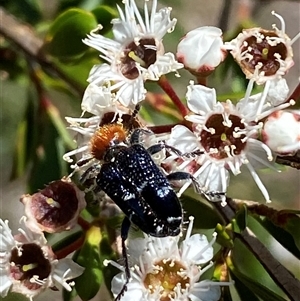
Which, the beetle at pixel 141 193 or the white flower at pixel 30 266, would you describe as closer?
the beetle at pixel 141 193

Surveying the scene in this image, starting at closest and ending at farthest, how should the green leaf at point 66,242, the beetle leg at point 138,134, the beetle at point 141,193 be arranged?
the beetle at point 141,193, the beetle leg at point 138,134, the green leaf at point 66,242

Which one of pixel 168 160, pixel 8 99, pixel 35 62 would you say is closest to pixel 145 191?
pixel 168 160

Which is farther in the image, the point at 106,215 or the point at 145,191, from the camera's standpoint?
the point at 106,215

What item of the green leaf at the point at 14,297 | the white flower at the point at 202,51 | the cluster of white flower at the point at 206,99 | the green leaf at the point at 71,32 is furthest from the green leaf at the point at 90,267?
the green leaf at the point at 14,297

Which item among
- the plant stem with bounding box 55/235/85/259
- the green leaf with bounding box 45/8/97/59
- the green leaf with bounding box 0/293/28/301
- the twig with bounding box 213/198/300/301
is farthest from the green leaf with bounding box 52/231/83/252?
the green leaf with bounding box 0/293/28/301

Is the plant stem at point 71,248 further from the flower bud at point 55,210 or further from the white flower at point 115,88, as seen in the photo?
the white flower at point 115,88

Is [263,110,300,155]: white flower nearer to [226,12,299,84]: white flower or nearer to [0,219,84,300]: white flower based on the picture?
[226,12,299,84]: white flower

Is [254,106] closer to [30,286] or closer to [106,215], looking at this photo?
[106,215]

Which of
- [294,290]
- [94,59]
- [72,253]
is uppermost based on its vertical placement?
[94,59]
